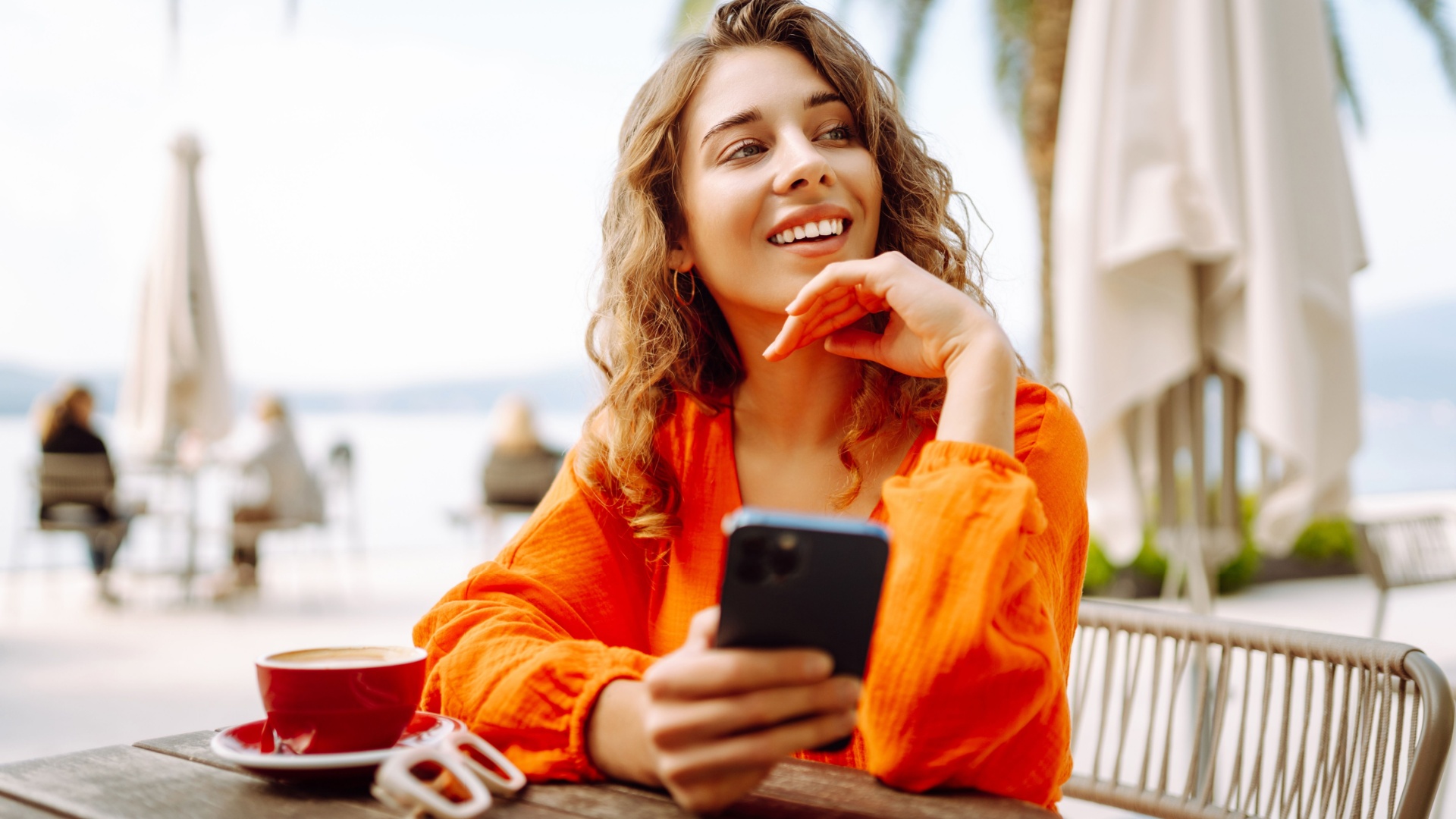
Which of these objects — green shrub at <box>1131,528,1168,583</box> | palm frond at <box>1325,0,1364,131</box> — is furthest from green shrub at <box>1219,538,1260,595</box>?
palm frond at <box>1325,0,1364,131</box>

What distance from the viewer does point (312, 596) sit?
783cm

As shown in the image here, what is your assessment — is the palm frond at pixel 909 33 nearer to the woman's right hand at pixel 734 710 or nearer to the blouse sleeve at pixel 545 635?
the blouse sleeve at pixel 545 635

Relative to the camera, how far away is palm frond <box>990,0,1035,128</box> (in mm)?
7434

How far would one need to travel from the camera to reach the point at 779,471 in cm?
146

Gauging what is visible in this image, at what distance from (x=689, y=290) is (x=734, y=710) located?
1.04 m

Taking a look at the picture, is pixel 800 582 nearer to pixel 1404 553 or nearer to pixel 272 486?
pixel 1404 553

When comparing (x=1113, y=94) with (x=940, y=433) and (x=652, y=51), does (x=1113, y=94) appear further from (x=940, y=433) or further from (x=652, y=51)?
(x=940, y=433)

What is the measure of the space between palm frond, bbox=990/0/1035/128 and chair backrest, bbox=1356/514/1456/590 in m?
3.97

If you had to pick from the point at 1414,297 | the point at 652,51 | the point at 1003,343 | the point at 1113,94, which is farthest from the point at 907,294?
the point at 1414,297

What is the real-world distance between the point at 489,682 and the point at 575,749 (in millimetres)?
130

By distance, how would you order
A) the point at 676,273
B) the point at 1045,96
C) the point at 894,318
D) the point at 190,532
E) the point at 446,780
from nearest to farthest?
the point at 446,780 < the point at 894,318 < the point at 676,273 < the point at 1045,96 < the point at 190,532

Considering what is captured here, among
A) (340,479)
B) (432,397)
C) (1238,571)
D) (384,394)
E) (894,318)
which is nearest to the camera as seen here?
(894,318)

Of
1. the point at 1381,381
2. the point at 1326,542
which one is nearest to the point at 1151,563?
the point at 1326,542

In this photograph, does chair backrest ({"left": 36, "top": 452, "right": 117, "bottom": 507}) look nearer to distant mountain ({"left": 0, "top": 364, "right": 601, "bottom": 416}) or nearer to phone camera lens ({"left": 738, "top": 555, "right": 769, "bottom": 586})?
phone camera lens ({"left": 738, "top": 555, "right": 769, "bottom": 586})
